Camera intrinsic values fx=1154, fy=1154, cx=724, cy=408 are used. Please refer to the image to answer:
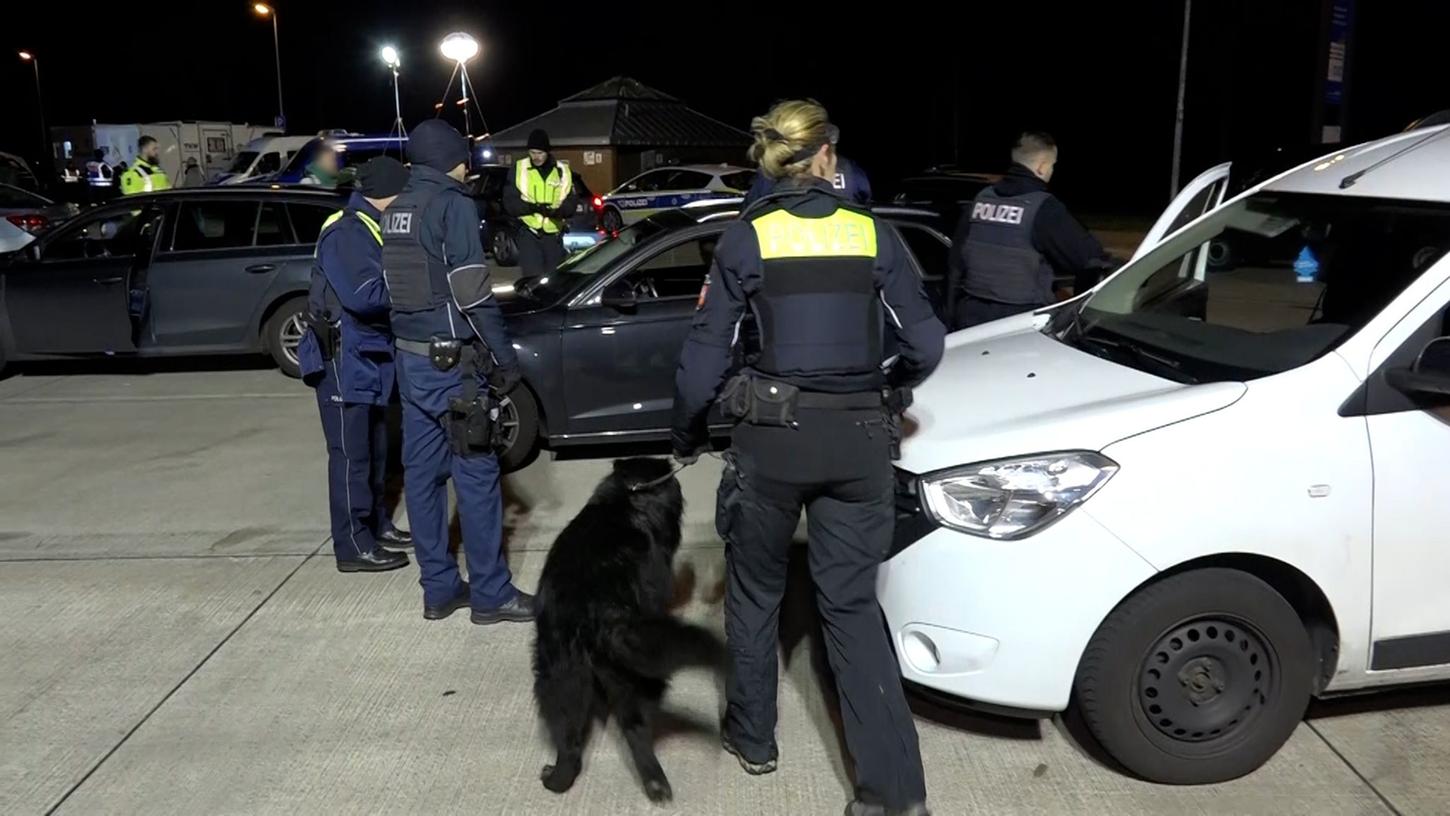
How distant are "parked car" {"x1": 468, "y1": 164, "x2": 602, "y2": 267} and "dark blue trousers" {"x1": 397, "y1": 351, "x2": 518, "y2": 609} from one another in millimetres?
6074

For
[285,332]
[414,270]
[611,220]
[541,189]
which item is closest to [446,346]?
[414,270]

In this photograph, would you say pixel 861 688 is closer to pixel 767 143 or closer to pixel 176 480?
pixel 767 143

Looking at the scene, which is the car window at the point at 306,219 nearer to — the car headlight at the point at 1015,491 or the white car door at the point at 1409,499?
the car headlight at the point at 1015,491

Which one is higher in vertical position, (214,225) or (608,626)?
(214,225)

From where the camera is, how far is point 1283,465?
3170 millimetres

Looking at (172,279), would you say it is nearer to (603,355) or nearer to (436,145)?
(603,355)

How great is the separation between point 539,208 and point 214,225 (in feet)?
8.72

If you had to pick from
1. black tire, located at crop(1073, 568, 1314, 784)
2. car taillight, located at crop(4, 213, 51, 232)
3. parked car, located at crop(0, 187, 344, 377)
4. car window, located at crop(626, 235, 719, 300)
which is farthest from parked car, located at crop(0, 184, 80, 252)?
black tire, located at crop(1073, 568, 1314, 784)

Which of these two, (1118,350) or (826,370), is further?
(1118,350)

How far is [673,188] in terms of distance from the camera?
20.6 metres

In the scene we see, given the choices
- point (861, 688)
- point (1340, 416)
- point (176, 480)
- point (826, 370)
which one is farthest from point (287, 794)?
point (176, 480)

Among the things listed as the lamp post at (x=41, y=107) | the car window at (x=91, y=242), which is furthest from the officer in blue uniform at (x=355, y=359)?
the lamp post at (x=41, y=107)

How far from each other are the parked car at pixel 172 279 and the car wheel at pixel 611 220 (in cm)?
615

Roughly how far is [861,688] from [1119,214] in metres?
28.0
